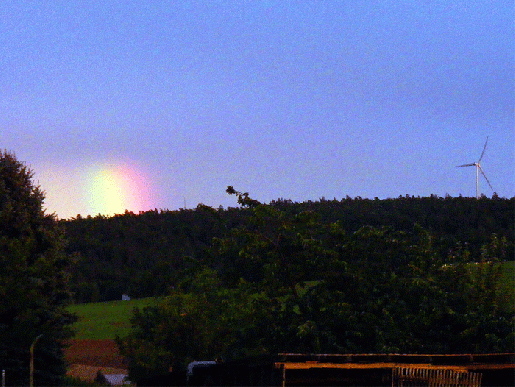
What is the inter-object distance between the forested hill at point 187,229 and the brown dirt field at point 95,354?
21.3 m

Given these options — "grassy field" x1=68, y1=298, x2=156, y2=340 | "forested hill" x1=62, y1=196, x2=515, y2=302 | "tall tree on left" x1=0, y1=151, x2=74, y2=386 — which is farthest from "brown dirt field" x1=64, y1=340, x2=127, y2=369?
"forested hill" x1=62, y1=196, x2=515, y2=302

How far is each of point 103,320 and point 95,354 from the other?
8.30 meters

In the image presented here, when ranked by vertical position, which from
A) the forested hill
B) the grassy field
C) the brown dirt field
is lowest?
the brown dirt field

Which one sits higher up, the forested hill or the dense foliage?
the forested hill

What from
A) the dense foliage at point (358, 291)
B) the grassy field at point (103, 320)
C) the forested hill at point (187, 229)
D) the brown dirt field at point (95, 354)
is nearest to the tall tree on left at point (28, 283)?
the dense foliage at point (358, 291)

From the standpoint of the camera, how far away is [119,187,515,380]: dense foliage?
25469mm

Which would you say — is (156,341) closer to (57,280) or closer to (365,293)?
(57,280)

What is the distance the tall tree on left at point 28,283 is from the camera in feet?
103

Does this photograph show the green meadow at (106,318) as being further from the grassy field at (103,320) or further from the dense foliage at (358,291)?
the dense foliage at (358,291)

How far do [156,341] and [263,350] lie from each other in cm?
919

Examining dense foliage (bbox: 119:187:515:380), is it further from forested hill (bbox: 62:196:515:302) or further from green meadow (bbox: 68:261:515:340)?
forested hill (bbox: 62:196:515:302)

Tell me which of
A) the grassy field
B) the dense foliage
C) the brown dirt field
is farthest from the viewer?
the grassy field

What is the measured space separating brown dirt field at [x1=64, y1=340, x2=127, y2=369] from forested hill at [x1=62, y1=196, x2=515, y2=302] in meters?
21.3

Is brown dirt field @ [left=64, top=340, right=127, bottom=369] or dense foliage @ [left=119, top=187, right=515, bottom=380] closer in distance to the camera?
dense foliage @ [left=119, top=187, right=515, bottom=380]
